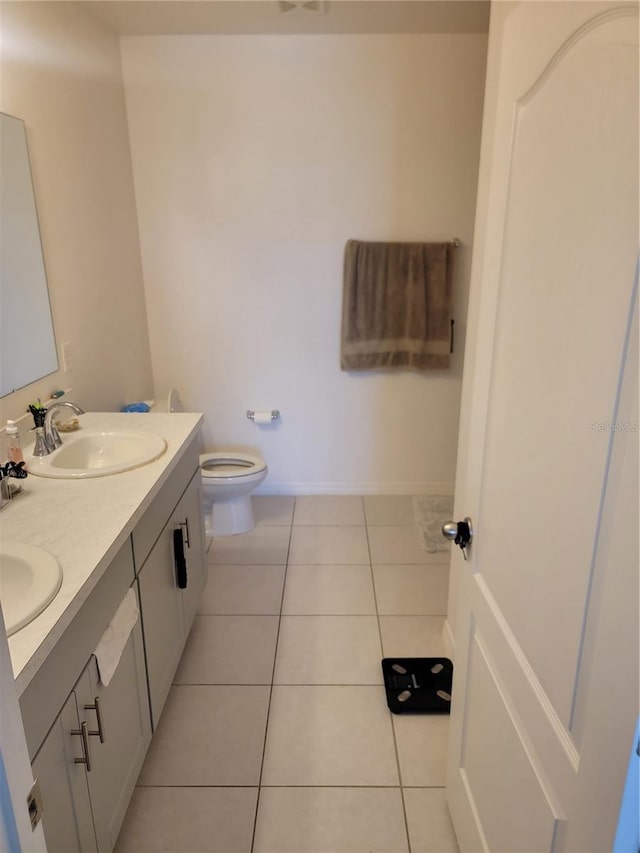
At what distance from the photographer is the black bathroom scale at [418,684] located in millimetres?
1993

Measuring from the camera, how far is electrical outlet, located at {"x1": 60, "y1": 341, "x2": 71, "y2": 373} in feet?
7.48

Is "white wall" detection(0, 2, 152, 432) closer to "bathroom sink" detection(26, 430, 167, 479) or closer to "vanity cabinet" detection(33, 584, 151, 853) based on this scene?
"bathroom sink" detection(26, 430, 167, 479)

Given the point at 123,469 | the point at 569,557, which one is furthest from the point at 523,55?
the point at 123,469

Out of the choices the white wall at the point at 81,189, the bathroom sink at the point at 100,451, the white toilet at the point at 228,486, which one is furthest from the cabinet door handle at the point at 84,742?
the white toilet at the point at 228,486

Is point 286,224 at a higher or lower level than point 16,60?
lower

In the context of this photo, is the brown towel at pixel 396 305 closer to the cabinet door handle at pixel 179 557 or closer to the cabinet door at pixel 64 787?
the cabinet door handle at pixel 179 557

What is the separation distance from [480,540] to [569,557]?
1.44ft

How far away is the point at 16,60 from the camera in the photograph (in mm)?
1965

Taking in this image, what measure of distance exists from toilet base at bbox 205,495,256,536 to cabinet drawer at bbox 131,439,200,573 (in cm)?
89

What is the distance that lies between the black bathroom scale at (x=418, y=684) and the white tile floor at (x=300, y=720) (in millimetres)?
39

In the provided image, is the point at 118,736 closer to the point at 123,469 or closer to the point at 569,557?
the point at 123,469

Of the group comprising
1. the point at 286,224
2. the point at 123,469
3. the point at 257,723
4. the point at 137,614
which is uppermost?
the point at 286,224

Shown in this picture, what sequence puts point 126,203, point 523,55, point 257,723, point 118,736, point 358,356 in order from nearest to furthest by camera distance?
point 523,55 < point 118,736 < point 257,723 < point 126,203 < point 358,356

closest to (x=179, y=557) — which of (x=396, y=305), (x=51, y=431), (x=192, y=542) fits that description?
(x=192, y=542)
